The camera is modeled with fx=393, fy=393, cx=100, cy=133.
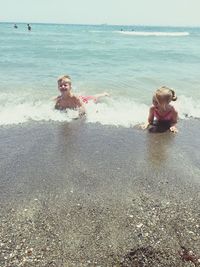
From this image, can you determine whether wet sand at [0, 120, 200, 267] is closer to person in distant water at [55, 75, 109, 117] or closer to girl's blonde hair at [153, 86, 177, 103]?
girl's blonde hair at [153, 86, 177, 103]

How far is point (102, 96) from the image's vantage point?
950 centimetres

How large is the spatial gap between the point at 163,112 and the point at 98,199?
3.41 meters

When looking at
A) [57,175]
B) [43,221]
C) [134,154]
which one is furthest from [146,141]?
[43,221]

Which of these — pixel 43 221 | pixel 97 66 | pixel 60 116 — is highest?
pixel 43 221

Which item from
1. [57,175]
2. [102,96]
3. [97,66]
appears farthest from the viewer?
[97,66]

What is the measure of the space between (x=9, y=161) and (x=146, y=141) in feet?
7.19

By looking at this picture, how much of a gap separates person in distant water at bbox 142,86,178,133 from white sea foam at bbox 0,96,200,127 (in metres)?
0.37

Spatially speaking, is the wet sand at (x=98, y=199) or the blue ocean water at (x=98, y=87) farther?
the blue ocean water at (x=98, y=87)

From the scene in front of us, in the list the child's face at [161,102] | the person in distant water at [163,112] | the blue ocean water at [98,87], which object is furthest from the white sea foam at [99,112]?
the child's face at [161,102]

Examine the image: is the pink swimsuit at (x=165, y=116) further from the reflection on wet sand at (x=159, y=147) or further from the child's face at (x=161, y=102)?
the reflection on wet sand at (x=159, y=147)

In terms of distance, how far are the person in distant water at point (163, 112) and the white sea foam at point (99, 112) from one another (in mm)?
368

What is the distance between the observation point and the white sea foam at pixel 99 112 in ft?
24.2

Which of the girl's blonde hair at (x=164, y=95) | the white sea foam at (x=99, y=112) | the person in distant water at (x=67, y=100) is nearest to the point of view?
the girl's blonde hair at (x=164, y=95)

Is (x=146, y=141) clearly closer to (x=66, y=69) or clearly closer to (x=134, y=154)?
(x=134, y=154)
